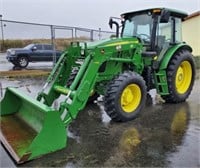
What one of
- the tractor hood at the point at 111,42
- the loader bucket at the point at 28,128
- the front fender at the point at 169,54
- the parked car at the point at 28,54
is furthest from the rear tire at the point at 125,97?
the parked car at the point at 28,54

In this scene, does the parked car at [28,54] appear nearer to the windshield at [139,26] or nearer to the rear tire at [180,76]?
the windshield at [139,26]

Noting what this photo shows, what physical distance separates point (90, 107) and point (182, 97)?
88.0 inches

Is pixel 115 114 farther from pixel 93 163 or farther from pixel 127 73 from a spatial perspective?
pixel 93 163

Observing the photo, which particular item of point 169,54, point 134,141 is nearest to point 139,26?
point 169,54

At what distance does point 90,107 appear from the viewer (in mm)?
6895

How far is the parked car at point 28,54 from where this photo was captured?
1739cm

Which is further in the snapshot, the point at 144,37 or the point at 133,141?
the point at 144,37

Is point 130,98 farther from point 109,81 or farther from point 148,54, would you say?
point 148,54

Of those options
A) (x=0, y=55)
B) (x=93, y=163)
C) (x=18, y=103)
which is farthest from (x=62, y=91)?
(x=0, y=55)

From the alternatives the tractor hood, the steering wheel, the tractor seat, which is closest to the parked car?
the steering wheel

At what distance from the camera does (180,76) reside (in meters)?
7.47

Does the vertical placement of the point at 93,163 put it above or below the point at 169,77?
below

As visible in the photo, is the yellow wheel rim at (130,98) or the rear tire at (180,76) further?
the rear tire at (180,76)

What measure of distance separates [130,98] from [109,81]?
52 centimetres
